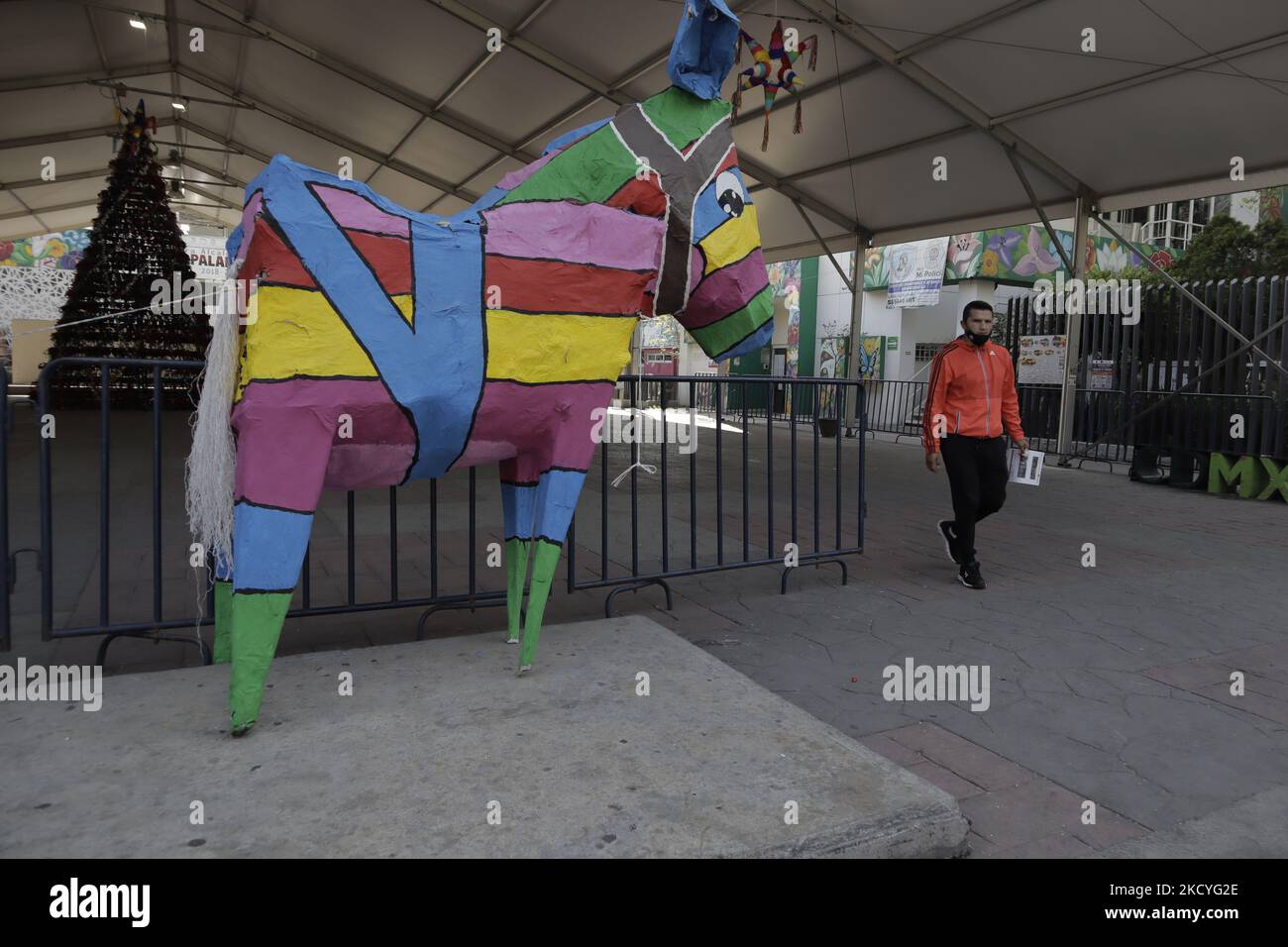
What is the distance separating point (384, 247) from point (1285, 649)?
4161 millimetres

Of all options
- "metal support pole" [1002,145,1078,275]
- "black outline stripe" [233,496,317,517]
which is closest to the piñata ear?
"black outline stripe" [233,496,317,517]

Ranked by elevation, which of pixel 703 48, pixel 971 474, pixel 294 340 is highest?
pixel 703 48

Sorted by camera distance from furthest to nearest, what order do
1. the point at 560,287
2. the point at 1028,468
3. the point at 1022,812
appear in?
the point at 1028,468 < the point at 560,287 < the point at 1022,812

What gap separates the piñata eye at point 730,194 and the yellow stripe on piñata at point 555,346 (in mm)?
578

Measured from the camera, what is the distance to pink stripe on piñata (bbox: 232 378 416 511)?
2314 mm

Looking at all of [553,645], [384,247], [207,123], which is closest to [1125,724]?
[553,645]

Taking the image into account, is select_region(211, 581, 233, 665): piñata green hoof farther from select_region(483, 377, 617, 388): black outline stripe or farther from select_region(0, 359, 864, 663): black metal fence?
select_region(483, 377, 617, 388): black outline stripe

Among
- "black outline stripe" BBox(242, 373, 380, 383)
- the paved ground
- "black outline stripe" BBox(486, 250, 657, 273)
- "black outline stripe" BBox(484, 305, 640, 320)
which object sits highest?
"black outline stripe" BBox(486, 250, 657, 273)

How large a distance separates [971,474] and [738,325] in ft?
7.44

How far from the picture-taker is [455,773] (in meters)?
2.20

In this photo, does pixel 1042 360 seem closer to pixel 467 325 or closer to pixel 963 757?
pixel 963 757

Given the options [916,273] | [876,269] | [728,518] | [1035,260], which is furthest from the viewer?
[876,269]

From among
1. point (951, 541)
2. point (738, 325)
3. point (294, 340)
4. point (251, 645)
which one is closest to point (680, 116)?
point (738, 325)

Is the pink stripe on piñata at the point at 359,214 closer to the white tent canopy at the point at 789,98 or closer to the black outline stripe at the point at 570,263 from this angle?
the black outline stripe at the point at 570,263
